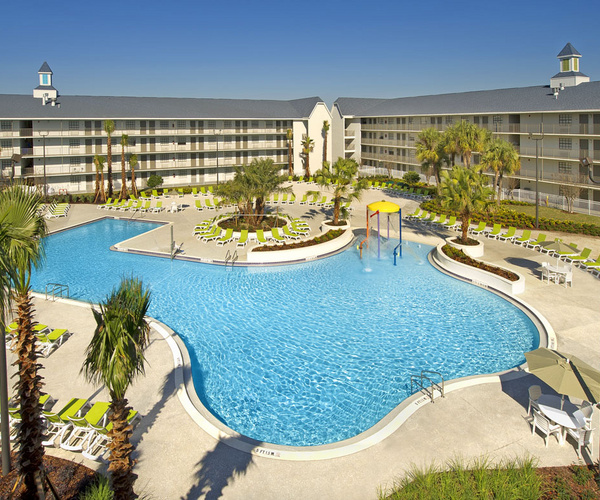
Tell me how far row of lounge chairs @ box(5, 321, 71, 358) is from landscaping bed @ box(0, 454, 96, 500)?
5.53m

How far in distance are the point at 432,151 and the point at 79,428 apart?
120 ft

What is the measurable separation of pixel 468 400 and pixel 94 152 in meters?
45.6

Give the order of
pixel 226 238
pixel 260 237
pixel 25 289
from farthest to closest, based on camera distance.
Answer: pixel 226 238, pixel 260 237, pixel 25 289

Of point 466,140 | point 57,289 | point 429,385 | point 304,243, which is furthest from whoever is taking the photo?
point 466,140

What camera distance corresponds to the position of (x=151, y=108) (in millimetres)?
53625

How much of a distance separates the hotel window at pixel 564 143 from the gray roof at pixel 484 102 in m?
2.64

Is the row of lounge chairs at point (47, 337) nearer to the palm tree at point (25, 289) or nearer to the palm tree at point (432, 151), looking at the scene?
the palm tree at point (25, 289)

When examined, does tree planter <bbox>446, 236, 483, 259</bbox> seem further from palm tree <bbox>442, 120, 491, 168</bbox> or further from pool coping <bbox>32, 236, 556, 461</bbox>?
palm tree <bbox>442, 120, 491, 168</bbox>

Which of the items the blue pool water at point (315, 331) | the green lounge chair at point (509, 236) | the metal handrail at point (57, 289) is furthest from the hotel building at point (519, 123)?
the metal handrail at point (57, 289)

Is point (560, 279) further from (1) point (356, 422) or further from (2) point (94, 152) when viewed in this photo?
(2) point (94, 152)

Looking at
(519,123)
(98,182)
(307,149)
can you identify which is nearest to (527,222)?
(519,123)

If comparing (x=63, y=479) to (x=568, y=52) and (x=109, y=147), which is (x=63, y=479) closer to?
(x=109, y=147)

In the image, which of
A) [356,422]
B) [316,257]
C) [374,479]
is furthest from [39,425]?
[316,257]

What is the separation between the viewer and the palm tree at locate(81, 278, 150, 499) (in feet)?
22.9
